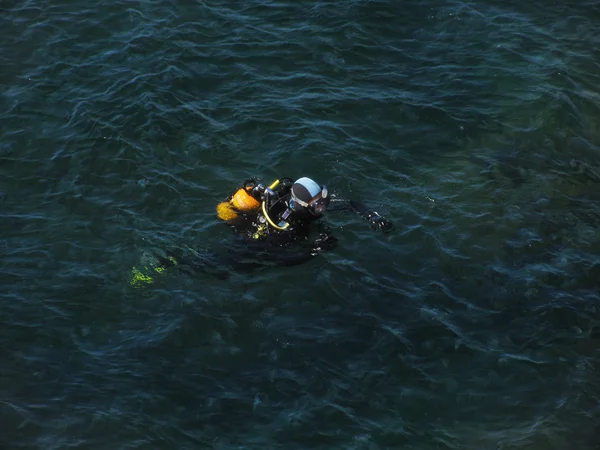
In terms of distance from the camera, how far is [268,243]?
1606 centimetres

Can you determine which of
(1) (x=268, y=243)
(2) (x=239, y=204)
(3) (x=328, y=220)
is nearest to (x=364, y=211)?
(3) (x=328, y=220)

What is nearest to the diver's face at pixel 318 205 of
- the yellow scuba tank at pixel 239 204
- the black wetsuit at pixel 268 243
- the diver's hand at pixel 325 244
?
the black wetsuit at pixel 268 243

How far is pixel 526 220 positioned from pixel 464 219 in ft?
4.98

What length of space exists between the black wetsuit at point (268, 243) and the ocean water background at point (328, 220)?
345 mm

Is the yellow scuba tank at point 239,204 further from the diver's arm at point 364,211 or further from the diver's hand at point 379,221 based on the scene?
the diver's hand at point 379,221

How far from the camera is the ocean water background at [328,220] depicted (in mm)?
13703

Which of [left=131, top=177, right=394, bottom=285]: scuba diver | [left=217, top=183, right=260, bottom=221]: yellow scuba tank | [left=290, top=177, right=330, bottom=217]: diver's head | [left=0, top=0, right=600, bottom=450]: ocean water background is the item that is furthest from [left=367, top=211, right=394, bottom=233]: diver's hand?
[left=217, top=183, right=260, bottom=221]: yellow scuba tank

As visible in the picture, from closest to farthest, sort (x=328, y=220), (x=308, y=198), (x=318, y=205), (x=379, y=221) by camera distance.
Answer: (x=308, y=198) < (x=318, y=205) < (x=379, y=221) < (x=328, y=220)

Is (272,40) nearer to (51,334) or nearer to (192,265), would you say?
(192,265)

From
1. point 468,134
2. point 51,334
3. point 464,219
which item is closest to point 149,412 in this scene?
point 51,334

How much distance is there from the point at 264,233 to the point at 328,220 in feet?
6.70

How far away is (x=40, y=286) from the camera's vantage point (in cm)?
1606

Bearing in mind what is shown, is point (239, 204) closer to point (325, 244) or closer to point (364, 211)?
point (325, 244)

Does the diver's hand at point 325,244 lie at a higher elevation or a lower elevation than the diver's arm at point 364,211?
lower
